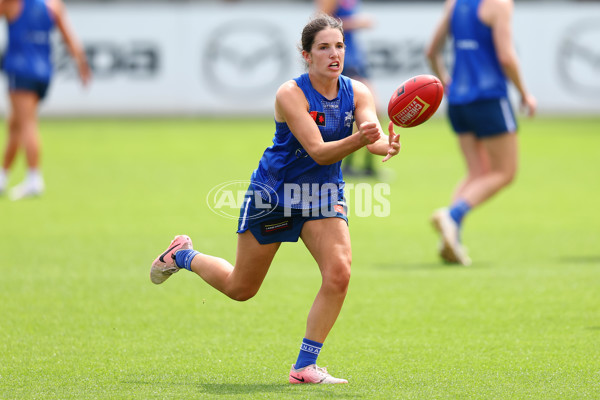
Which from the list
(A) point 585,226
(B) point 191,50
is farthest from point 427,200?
(B) point 191,50

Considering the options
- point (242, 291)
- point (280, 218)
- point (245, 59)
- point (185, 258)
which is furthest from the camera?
point (245, 59)

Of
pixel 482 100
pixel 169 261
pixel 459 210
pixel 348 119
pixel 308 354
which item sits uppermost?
pixel 482 100

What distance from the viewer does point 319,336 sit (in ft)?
15.9

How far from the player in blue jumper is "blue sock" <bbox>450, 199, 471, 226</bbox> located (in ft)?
10.2

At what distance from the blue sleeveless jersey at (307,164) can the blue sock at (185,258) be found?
0.69m

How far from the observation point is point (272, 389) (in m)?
4.63

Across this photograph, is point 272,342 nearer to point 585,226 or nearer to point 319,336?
point 319,336

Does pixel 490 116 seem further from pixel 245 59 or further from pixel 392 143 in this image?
pixel 245 59

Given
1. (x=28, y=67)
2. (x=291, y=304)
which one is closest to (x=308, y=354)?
(x=291, y=304)

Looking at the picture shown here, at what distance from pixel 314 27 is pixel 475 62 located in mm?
3701

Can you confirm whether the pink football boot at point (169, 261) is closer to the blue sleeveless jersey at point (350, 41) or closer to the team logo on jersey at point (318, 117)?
the team logo on jersey at point (318, 117)

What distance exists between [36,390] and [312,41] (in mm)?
2143

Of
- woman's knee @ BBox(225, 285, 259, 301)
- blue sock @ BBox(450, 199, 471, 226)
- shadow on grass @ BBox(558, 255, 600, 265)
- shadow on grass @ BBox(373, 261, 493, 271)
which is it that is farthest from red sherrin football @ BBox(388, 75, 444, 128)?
shadow on grass @ BBox(558, 255, 600, 265)

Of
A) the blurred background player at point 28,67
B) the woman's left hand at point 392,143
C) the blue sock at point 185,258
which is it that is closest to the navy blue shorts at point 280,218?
the woman's left hand at point 392,143
